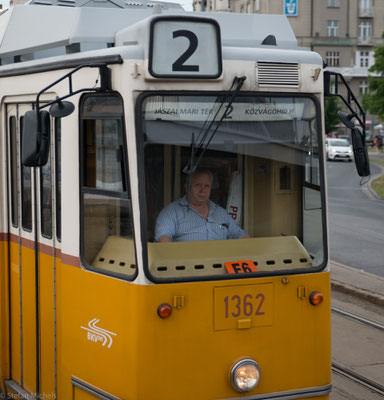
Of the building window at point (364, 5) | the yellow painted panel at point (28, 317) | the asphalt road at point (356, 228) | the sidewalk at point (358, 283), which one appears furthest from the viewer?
the building window at point (364, 5)

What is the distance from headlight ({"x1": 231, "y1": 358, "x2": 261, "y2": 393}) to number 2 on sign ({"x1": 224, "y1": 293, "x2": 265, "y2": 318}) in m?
0.30

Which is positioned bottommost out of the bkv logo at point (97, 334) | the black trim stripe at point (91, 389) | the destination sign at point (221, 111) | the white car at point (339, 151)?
the white car at point (339, 151)

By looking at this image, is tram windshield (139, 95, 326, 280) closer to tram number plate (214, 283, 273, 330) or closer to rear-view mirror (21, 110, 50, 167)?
tram number plate (214, 283, 273, 330)

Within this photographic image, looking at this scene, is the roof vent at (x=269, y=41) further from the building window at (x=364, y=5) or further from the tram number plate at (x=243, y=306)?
the building window at (x=364, y=5)

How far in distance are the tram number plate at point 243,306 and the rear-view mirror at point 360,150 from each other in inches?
41.6

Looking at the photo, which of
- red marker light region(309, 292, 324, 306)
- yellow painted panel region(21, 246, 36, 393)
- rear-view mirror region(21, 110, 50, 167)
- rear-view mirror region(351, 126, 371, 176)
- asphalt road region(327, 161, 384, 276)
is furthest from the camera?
asphalt road region(327, 161, 384, 276)

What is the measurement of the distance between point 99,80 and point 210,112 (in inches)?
28.3

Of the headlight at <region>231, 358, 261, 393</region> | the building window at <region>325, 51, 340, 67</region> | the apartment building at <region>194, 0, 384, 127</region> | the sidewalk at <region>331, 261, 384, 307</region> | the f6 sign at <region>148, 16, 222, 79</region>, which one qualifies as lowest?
the sidewalk at <region>331, 261, 384, 307</region>

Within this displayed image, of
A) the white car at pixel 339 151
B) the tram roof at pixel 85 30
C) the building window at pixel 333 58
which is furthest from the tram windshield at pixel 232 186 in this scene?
the building window at pixel 333 58

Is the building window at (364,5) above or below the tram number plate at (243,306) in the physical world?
above

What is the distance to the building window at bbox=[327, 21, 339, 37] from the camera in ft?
286

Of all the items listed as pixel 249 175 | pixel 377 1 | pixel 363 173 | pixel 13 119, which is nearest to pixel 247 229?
pixel 249 175

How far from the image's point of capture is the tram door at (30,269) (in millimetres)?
5773

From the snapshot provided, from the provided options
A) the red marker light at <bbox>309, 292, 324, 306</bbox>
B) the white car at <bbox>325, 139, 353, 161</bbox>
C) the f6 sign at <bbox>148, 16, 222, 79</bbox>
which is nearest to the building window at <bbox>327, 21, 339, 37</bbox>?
the white car at <bbox>325, 139, 353, 161</bbox>
